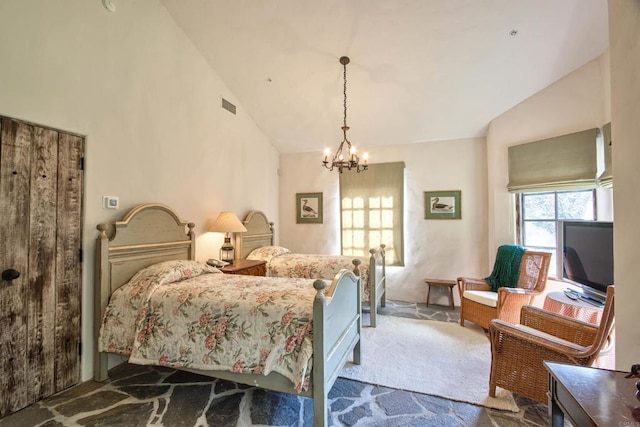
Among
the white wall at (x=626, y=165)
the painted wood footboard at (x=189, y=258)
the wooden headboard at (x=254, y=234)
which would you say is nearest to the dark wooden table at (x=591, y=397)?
the white wall at (x=626, y=165)

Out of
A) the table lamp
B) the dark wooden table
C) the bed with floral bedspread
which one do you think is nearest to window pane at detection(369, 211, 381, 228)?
the bed with floral bedspread

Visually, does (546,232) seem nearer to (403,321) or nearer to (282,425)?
(403,321)

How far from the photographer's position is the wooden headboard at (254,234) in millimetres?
4238

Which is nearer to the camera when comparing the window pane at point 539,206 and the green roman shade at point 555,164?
the green roman shade at point 555,164

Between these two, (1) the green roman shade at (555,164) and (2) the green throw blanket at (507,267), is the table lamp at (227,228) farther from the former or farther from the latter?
(1) the green roman shade at (555,164)

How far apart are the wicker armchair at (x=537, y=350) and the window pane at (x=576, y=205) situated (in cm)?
181

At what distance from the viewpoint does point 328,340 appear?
6.26 ft

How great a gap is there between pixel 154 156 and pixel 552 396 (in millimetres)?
3598

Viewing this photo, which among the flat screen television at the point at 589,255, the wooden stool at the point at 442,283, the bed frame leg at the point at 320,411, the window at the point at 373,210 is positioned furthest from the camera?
the window at the point at 373,210

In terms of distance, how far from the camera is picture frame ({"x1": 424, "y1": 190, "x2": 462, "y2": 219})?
4.63 metres

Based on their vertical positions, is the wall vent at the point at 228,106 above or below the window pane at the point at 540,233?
above

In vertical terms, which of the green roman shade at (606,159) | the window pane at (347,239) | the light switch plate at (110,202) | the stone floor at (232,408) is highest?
the green roman shade at (606,159)

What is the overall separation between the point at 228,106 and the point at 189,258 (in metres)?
2.30

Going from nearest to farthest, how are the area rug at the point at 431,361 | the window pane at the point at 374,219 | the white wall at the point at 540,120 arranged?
the area rug at the point at 431,361 < the white wall at the point at 540,120 < the window pane at the point at 374,219
